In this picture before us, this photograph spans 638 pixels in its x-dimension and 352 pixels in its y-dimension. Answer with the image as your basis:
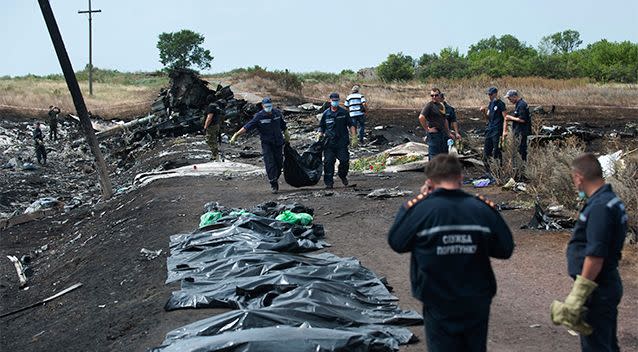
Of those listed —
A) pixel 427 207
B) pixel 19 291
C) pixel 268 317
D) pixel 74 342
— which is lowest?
pixel 19 291

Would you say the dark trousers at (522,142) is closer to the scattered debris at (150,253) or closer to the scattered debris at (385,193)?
the scattered debris at (385,193)

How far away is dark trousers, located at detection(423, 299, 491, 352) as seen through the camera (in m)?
4.15

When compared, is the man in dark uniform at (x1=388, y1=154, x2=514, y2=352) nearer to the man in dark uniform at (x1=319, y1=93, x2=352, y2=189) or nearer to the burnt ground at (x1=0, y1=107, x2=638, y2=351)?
the burnt ground at (x1=0, y1=107, x2=638, y2=351)

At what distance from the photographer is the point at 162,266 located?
370 inches

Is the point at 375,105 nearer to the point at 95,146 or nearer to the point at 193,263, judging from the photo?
the point at 95,146

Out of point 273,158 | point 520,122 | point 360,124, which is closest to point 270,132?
point 273,158

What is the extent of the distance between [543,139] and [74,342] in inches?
446

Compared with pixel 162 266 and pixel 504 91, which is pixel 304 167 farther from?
pixel 504 91

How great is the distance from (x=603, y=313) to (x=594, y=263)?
0.34 m

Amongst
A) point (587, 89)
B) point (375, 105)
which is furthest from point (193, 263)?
point (587, 89)

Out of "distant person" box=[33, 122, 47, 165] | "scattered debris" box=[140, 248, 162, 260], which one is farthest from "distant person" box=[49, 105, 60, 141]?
"scattered debris" box=[140, 248, 162, 260]

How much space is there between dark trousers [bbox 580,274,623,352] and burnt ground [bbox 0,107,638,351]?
1627 mm

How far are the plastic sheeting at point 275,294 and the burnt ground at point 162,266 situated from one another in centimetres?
24

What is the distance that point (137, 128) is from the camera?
30297mm
